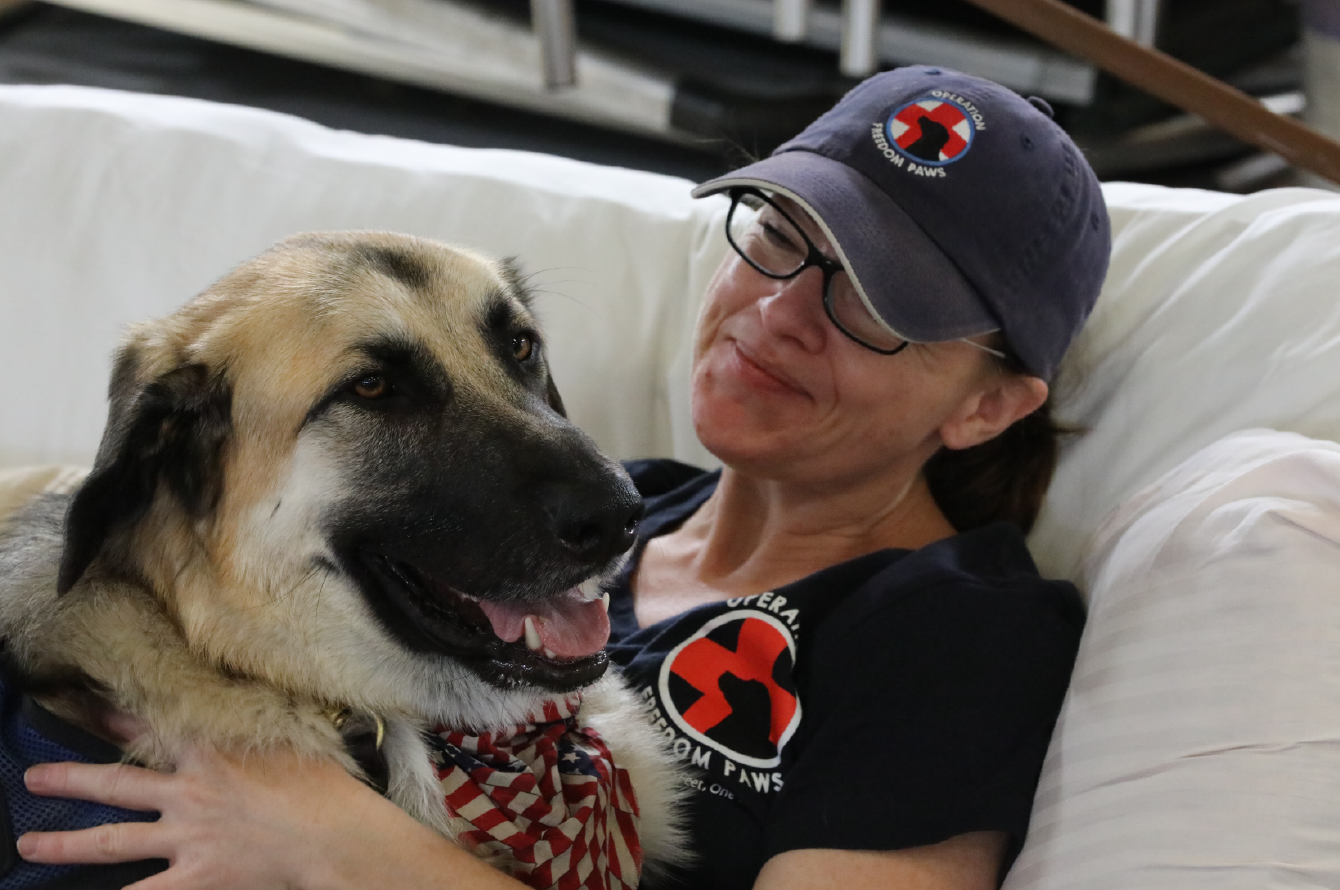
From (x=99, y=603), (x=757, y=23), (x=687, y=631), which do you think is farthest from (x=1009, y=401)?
(x=757, y=23)

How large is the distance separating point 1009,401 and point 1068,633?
12.3 inches

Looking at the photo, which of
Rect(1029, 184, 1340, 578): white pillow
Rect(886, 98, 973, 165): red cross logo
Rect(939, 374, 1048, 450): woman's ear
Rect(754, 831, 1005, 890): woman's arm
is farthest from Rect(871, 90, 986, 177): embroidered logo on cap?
Rect(754, 831, 1005, 890): woman's arm

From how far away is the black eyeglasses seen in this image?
54.0 inches

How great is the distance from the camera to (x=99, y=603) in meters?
1.15

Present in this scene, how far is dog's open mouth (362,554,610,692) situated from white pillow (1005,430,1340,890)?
50cm

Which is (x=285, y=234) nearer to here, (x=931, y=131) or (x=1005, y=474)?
(x=931, y=131)

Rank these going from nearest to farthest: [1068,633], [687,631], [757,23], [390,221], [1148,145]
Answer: [1068,633], [687,631], [390,221], [1148,145], [757,23]

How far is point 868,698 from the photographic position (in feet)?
4.00

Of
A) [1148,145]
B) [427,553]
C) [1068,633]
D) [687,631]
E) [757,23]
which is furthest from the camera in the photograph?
[757,23]

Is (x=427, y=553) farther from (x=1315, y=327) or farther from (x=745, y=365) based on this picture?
(x=1315, y=327)

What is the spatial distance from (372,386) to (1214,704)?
866 millimetres

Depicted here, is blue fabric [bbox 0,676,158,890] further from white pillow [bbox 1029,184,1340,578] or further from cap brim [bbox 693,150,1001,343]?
white pillow [bbox 1029,184,1340,578]

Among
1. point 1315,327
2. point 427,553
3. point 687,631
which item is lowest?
point 687,631

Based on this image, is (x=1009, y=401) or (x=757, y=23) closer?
(x=1009, y=401)
